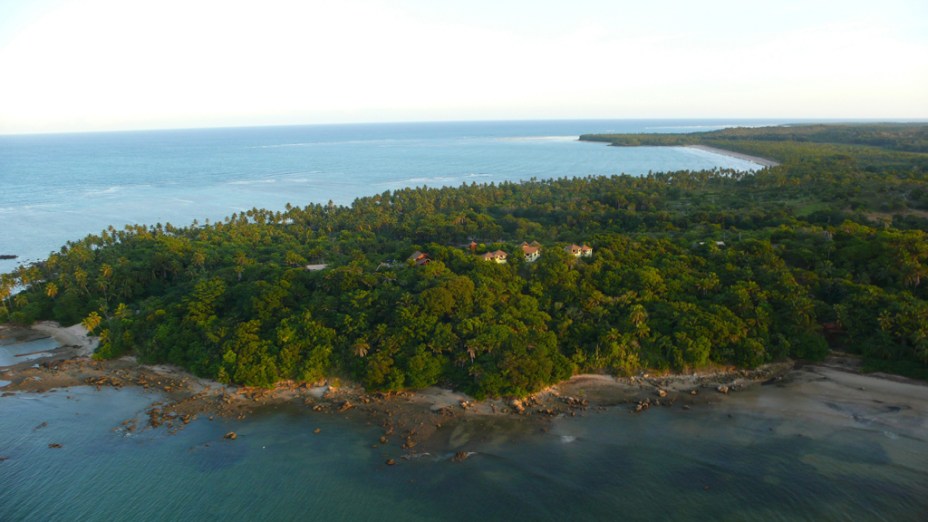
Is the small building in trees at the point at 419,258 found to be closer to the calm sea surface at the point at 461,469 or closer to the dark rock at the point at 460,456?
the calm sea surface at the point at 461,469

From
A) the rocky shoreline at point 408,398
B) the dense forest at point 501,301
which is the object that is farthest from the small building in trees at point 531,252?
the rocky shoreline at point 408,398

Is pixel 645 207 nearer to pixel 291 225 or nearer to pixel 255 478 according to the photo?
pixel 291 225

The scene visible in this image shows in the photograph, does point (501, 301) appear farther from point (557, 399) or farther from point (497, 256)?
point (497, 256)

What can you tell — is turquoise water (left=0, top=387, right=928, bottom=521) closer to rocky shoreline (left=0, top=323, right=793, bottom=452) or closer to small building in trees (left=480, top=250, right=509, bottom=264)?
rocky shoreline (left=0, top=323, right=793, bottom=452)

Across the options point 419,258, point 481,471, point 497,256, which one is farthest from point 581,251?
point 481,471

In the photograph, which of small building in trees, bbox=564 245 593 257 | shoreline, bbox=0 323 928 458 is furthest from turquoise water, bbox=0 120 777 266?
small building in trees, bbox=564 245 593 257

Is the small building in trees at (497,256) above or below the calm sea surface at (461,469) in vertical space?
→ above

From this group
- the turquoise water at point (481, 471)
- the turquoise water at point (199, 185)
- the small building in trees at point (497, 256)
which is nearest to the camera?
the turquoise water at point (481, 471)
